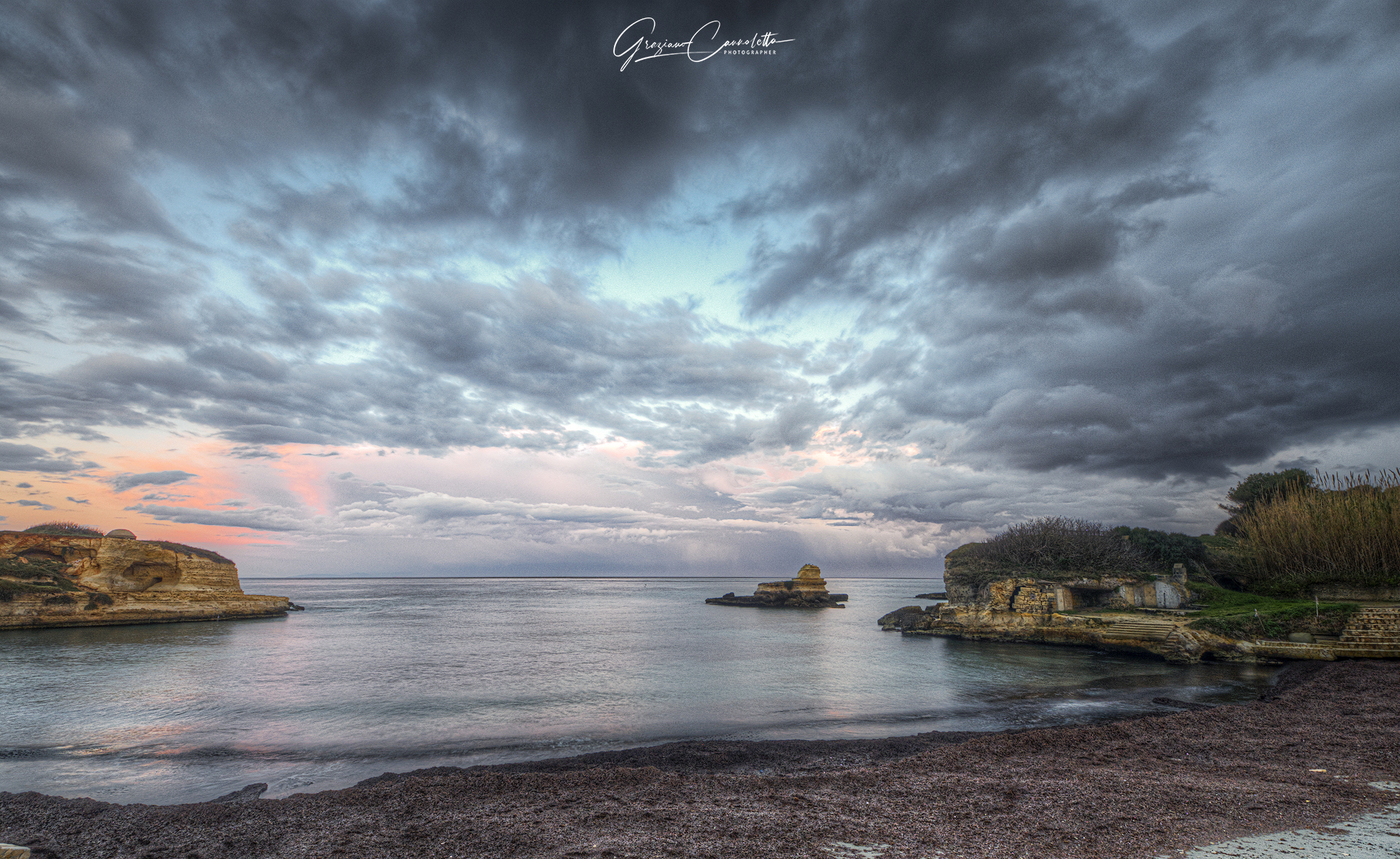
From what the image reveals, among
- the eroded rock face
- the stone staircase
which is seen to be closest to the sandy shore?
the stone staircase

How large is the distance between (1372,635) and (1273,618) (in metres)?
3.72

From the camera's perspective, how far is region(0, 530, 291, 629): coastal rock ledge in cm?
3469

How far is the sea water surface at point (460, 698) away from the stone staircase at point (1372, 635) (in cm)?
272

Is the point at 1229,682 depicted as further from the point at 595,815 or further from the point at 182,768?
the point at 182,768

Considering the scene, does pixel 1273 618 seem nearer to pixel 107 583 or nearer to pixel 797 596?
pixel 797 596

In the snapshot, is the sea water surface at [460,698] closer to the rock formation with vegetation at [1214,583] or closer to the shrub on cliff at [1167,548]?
the rock formation with vegetation at [1214,583]

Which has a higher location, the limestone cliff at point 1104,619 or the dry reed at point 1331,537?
the dry reed at point 1331,537

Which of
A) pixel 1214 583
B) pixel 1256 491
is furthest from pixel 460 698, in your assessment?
pixel 1256 491

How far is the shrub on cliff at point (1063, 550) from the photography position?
32.8 meters

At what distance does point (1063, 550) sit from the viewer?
3528 cm

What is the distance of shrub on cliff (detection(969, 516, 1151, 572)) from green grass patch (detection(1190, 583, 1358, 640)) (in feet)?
24.1

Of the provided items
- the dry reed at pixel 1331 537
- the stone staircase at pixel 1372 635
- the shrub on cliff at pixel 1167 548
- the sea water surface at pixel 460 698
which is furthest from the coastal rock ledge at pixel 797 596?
the stone staircase at pixel 1372 635

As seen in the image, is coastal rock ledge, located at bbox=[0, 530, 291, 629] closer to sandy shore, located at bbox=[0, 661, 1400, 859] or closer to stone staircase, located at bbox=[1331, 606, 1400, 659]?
sandy shore, located at bbox=[0, 661, 1400, 859]

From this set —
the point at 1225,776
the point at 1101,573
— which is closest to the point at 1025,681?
the point at 1225,776
